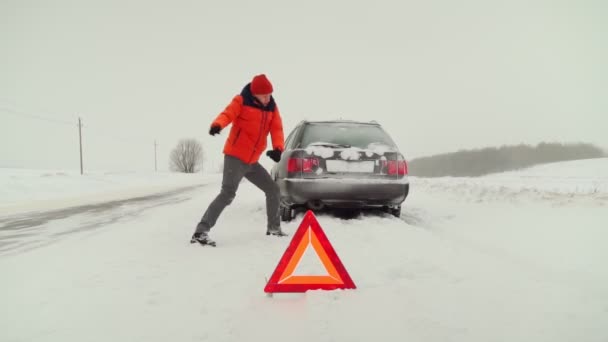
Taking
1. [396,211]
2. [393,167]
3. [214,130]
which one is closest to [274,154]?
[214,130]

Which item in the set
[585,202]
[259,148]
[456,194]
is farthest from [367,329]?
[456,194]

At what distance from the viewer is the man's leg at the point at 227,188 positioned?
4121 mm

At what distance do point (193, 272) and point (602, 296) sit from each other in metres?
3.01

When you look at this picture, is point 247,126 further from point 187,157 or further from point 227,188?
point 187,157

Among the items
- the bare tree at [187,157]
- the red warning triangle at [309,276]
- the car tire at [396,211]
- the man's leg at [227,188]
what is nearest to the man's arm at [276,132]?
the man's leg at [227,188]

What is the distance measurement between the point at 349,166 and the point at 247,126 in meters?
1.80

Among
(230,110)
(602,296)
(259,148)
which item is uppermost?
(230,110)

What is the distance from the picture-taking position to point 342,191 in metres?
5.21

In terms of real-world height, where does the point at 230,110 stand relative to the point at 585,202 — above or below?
above

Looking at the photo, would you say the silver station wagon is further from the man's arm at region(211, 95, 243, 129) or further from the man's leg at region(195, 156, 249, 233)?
the man's arm at region(211, 95, 243, 129)

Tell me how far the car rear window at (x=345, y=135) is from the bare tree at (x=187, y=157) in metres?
82.5

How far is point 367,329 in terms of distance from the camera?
6.51ft

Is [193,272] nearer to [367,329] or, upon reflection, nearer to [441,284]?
[367,329]

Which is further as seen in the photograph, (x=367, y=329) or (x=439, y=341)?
(x=367, y=329)
